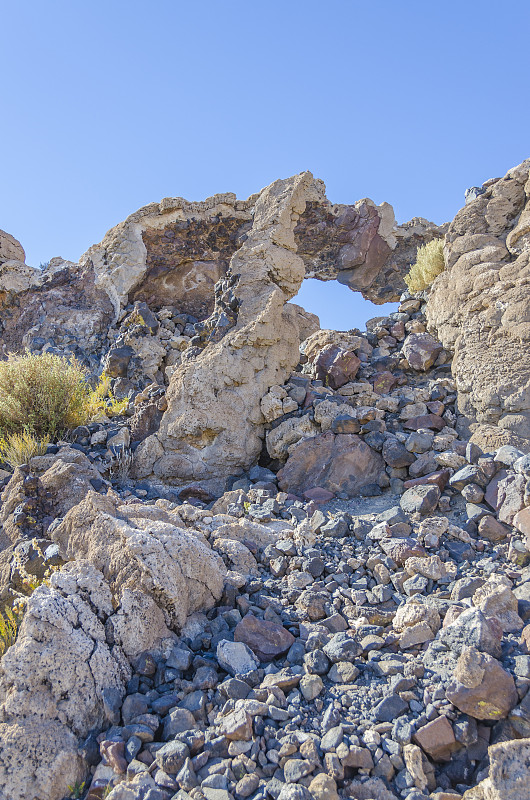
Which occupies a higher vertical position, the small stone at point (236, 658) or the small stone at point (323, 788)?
the small stone at point (236, 658)

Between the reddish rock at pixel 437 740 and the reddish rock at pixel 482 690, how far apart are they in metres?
0.10

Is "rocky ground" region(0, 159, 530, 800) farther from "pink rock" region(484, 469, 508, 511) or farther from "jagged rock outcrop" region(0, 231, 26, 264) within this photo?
"jagged rock outcrop" region(0, 231, 26, 264)

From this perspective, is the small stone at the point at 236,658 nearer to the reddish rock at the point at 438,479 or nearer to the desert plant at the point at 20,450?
the reddish rock at the point at 438,479

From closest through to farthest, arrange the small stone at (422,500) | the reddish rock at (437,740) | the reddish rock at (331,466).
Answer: the reddish rock at (437,740) → the small stone at (422,500) → the reddish rock at (331,466)

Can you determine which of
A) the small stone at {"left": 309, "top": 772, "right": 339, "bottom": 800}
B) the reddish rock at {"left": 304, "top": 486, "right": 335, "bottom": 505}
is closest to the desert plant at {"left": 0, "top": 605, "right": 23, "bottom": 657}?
the small stone at {"left": 309, "top": 772, "right": 339, "bottom": 800}

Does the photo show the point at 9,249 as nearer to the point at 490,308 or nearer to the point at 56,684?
the point at 490,308

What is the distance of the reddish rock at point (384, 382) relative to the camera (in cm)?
512

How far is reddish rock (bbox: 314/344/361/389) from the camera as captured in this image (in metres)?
5.29

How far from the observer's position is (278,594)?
9.14ft

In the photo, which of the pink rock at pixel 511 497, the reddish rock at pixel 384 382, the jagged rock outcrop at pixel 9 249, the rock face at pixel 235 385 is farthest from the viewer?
the jagged rock outcrop at pixel 9 249

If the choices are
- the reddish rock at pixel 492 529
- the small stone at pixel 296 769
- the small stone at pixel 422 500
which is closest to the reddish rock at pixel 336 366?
the small stone at pixel 422 500

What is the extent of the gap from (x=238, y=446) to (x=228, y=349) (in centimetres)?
99

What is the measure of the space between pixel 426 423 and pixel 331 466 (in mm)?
917

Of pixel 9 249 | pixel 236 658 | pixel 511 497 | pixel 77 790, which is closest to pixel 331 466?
pixel 511 497
